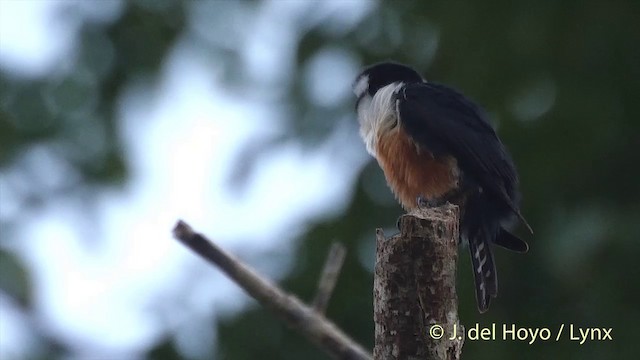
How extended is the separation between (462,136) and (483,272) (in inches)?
20.7

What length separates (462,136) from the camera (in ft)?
13.7

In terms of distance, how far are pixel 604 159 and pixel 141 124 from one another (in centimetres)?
242

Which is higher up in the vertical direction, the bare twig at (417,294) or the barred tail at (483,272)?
the bare twig at (417,294)

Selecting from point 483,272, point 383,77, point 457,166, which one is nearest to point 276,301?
point 483,272

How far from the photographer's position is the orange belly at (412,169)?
415 cm

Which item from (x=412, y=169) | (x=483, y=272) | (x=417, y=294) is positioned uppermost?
(x=417, y=294)

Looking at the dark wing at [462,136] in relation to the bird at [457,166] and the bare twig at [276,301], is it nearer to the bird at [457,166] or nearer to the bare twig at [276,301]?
the bird at [457,166]

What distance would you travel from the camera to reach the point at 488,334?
4645 millimetres

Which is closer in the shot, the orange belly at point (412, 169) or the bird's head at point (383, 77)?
the orange belly at point (412, 169)

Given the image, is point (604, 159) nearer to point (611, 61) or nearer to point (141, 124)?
point (611, 61)

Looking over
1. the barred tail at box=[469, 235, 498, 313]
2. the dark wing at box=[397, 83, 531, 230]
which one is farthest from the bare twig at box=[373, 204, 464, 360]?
the dark wing at box=[397, 83, 531, 230]

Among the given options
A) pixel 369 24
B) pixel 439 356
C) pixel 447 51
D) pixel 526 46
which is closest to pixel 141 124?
pixel 369 24

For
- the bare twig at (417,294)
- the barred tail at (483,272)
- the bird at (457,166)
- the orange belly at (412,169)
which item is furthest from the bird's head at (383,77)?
the bare twig at (417,294)

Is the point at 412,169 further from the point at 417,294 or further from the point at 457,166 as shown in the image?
the point at 417,294
